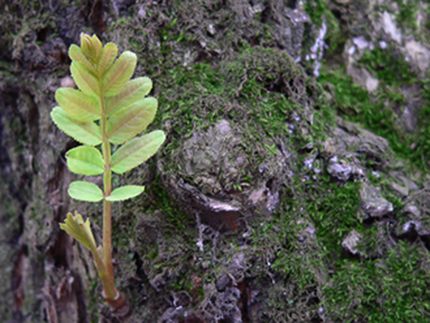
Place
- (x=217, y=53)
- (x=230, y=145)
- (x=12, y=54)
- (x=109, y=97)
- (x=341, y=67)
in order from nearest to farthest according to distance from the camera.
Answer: (x=109, y=97), (x=230, y=145), (x=217, y=53), (x=12, y=54), (x=341, y=67)

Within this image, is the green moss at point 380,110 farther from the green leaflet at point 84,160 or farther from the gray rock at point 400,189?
the green leaflet at point 84,160

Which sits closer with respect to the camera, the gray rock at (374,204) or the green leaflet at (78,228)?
the green leaflet at (78,228)

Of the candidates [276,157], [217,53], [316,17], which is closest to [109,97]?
[217,53]

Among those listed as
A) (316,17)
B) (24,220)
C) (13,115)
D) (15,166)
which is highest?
(316,17)

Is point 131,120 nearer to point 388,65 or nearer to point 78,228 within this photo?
point 78,228

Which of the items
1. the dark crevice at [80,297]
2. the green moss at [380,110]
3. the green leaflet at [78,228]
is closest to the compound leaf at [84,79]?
the green leaflet at [78,228]

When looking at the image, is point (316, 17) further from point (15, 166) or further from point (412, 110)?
point (15, 166)

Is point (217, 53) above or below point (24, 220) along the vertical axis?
above
